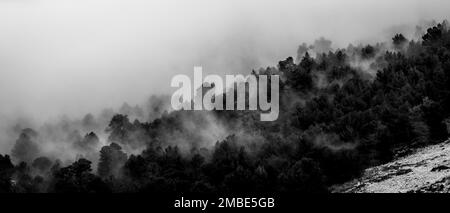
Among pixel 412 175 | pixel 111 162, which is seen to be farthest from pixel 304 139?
pixel 111 162

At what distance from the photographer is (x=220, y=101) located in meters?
131

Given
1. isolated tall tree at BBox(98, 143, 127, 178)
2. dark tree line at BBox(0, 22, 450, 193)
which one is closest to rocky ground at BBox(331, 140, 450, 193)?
dark tree line at BBox(0, 22, 450, 193)

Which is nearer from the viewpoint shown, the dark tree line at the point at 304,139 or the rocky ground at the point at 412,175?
the rocky ground at the point at 412,175

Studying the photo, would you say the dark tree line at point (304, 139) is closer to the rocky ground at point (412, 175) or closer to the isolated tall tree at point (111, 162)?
the isolated tall tree at point (111, 162)

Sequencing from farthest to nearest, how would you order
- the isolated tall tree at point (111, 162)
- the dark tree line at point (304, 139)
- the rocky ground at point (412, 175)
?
the isolated tall tree at point (111, 162)
the dark tree line at point (304, 139)
the rocky ground at point (412, 175)

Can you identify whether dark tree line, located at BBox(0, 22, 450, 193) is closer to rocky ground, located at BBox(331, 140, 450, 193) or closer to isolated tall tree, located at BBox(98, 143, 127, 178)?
Answer: isolated tall tree, located at BBox(98, 143, 127, 178)

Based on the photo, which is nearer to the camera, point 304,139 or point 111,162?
point 304,139

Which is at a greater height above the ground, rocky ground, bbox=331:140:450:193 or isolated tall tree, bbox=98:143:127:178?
isolated tall tree, bbox=98:143:127:178

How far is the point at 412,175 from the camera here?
59.7 metres

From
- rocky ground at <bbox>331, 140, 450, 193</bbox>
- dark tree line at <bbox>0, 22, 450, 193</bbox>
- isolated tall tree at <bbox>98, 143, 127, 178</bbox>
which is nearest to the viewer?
rocky ground at <bbox>331, 140, 450, 193</bbox>

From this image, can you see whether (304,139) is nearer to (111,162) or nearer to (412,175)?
(412,175)

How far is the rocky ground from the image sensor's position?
5325 cm

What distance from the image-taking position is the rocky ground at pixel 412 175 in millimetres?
53250


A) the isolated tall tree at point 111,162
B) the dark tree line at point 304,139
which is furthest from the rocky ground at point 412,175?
the isolated tall tree at point 111,162
